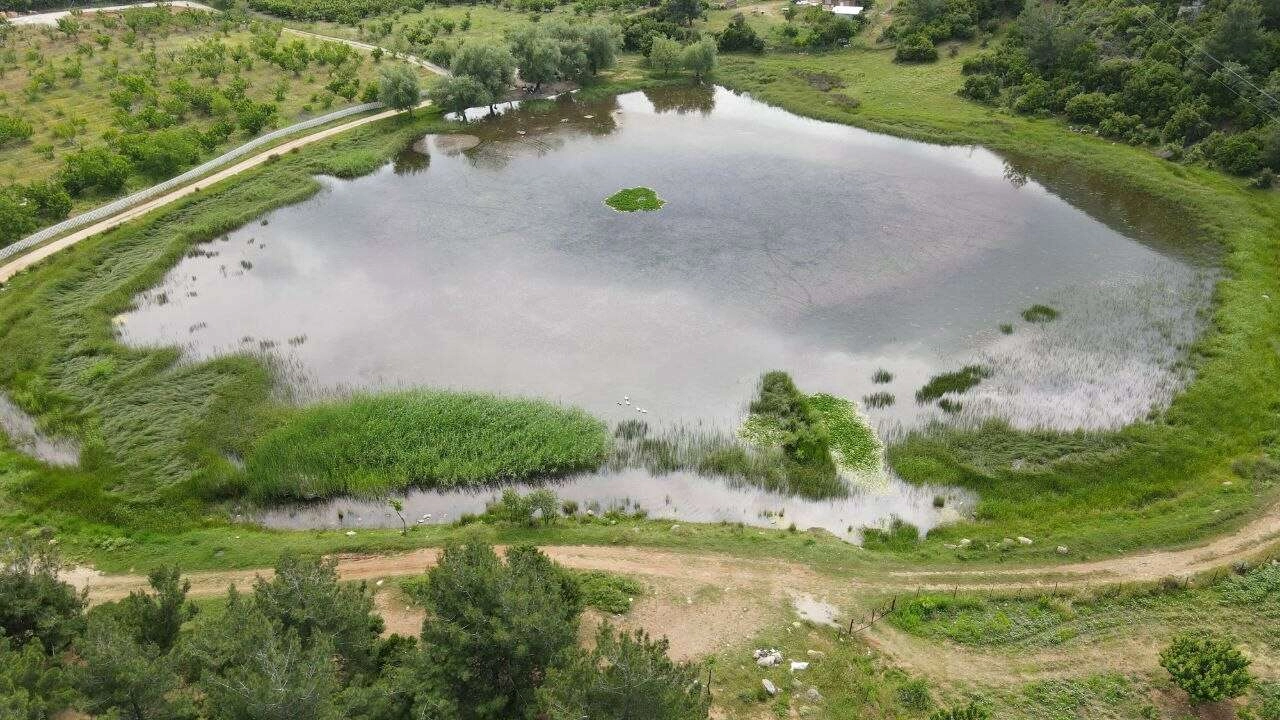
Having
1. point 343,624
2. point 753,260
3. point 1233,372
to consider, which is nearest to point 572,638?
point 343,624

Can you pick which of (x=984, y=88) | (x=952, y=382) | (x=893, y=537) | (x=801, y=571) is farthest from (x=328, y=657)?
(x=984, y=88)

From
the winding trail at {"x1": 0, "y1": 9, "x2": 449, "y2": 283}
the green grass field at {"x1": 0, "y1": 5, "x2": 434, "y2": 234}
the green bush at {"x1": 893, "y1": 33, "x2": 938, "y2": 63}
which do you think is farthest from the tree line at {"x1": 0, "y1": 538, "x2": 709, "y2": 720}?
the green bush at {"x1": 893, "y1": 33, "x2": 938, "y2": 63}

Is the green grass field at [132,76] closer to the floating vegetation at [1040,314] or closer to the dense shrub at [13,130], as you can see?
the dense shrub at [13,130]

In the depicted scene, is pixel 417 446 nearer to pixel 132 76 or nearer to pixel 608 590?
pixel 608 590

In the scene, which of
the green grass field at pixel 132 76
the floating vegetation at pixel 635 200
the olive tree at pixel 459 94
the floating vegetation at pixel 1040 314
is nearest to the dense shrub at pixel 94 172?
the green grass field at pixel 132 76

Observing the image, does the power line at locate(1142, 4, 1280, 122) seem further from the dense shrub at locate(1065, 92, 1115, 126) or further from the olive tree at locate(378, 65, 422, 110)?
the olive tree at locate(378, 65, 422, 110)

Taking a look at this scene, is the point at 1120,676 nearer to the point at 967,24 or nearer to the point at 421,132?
the point at 421,132
